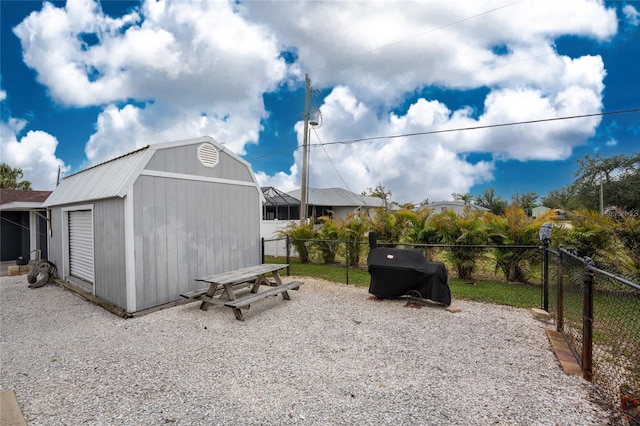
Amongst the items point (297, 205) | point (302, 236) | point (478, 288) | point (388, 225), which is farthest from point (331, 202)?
point (478, 288)

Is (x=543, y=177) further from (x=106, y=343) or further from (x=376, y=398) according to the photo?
(x=106, y=343)

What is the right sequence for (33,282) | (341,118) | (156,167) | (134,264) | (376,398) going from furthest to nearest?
1. (341,118)
2. (33,282)
3. (156,167)
4. (134,264)
5. (376,398)

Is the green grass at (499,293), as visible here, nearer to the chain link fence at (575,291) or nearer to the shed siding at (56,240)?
the chain link fence at (575,291)

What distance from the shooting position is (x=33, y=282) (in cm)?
733

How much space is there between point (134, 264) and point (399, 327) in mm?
4325

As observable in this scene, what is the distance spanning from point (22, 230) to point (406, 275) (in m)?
14.0

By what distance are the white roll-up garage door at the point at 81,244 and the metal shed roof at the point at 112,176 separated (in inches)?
16.2

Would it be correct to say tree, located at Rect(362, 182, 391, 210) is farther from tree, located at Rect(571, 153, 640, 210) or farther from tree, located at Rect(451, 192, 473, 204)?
tree, located at Rect(571, 153, 640, 210)

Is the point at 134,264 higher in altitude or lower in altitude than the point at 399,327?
higher

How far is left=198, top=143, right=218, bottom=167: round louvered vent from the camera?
19.5 feet

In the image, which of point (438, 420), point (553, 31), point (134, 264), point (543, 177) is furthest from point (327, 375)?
point (543, 177)

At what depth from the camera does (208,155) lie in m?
6.07

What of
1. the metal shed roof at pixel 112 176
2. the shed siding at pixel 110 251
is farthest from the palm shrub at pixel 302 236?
the shed siding at pixel 110 251

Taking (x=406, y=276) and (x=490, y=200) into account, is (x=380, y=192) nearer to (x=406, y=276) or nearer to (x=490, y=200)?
(x=490, y=200)
